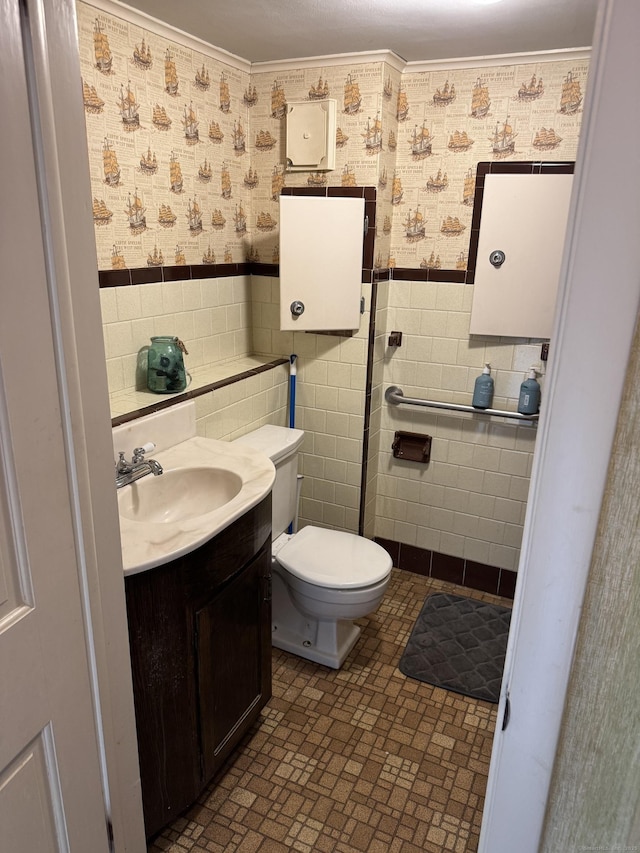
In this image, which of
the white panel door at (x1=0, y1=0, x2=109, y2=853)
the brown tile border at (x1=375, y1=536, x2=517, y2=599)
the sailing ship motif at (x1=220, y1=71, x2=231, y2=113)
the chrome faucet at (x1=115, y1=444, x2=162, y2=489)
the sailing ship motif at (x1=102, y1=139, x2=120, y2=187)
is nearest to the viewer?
the white panel door at (x1=0, y1=0, x2=109, y2=853)

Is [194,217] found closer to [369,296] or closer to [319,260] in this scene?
[319,260]

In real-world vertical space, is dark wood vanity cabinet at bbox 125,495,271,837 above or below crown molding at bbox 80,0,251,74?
below

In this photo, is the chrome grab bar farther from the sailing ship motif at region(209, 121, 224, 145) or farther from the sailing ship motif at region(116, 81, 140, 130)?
the sailing ship motif at region(116, 81, 140, 130)

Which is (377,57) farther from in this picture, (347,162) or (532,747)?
(532,747)

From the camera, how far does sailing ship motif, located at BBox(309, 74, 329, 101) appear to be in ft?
8.01

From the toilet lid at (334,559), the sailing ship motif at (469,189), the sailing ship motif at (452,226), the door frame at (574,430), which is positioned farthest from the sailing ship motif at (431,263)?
the door frame at (574,430)

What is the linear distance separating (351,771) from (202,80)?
8.37 ft

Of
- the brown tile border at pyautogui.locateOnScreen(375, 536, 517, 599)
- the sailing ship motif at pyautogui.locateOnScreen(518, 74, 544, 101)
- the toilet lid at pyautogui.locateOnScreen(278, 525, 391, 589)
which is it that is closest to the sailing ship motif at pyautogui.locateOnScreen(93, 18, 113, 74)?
the sailing ship motif at pyautogui.locateOnScreen(518, 74, 544, 101)

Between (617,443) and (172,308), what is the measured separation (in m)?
2.00

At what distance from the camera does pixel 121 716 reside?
1.23 metres

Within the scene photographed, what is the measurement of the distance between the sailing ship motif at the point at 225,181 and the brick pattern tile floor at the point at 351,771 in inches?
77.1

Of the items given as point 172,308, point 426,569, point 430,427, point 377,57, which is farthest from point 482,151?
point 426,569

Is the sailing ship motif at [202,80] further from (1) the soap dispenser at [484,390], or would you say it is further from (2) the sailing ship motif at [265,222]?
(1) the soap dispenser at [484,390]

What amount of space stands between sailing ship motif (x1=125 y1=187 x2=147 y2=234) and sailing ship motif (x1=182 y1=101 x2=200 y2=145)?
1.20ft
